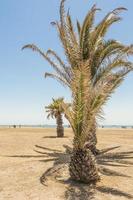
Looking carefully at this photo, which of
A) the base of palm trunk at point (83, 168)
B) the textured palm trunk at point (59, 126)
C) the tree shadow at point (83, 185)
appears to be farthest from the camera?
the textured palm trunk at point (59, 126)

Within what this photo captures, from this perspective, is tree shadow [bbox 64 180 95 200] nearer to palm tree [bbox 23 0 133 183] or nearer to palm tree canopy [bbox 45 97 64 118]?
palm tree [bbox 23 0 133 183]

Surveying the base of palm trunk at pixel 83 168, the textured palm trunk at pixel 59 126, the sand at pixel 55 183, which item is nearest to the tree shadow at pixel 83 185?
the sand at pixel 55 183

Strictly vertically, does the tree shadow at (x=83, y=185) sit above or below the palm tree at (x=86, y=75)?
below

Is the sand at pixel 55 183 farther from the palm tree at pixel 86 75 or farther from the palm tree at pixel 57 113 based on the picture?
the palm tree at pixel 57 113

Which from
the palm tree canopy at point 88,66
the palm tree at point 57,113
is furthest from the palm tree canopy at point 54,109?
the palm tree canopy at point 88,66

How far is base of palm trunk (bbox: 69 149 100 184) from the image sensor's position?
13.0 m

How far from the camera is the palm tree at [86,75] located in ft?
41.2

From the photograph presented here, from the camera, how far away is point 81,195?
11.6 metres

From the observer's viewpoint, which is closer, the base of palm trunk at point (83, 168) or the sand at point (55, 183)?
the sand at point (55, 183)

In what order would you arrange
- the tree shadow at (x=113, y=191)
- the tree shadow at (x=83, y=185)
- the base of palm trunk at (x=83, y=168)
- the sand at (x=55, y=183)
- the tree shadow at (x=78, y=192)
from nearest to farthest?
the tree shadow at (x=78, y=192), the sand at (x=55, y=183), the tree shadow at (x=83, y=185), the tree shadow at (x=113, y=191), the base of palm trunk at (x=83, y=168)

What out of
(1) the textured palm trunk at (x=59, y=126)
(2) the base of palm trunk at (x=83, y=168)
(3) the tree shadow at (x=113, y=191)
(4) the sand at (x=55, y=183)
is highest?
(1) the textured palm trunk at (x=59, y=126)

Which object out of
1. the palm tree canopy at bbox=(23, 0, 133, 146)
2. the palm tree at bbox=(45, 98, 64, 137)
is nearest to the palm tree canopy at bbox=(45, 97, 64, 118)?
the palm tree at bbox=(45, 98, 64, 137)

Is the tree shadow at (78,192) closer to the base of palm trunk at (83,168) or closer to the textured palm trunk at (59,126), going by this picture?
the base of palm trunk at (83,168)

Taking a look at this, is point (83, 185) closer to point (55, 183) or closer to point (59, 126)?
point (55, 183)
